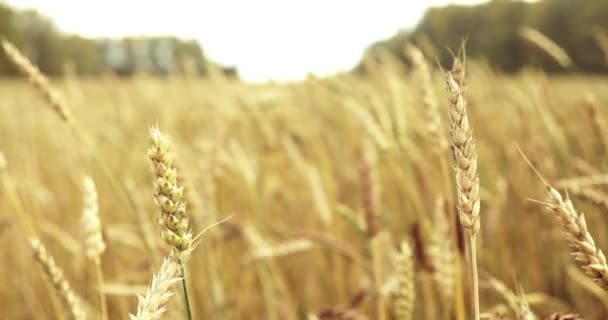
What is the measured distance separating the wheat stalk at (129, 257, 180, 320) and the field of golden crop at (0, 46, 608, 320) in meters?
0.05

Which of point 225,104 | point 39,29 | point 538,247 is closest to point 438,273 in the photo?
point 538,247

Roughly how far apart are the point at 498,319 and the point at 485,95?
2.94 metres

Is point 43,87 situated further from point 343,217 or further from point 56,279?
point 343,217

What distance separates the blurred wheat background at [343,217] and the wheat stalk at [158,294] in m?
0.02

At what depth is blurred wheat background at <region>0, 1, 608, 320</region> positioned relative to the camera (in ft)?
2.86

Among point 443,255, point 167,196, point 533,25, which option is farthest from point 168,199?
point 533,25

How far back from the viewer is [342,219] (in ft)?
6.65

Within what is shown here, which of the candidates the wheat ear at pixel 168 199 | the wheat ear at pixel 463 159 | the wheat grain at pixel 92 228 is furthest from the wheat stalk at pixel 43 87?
the wheat ear at pixel 463 159

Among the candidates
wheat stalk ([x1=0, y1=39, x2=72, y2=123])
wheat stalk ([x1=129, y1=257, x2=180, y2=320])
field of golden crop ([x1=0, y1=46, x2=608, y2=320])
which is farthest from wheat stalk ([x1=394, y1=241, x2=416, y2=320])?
wheat stalk ([x1=0, y1=39, x2=72, y2=123])

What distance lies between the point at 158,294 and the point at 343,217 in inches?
24.7

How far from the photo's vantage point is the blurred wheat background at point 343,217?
0.87 metres

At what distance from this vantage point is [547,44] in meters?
1.69

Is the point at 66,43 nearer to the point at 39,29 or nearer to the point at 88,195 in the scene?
the point at 39,29

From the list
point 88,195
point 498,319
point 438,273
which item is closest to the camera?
point 498,319
